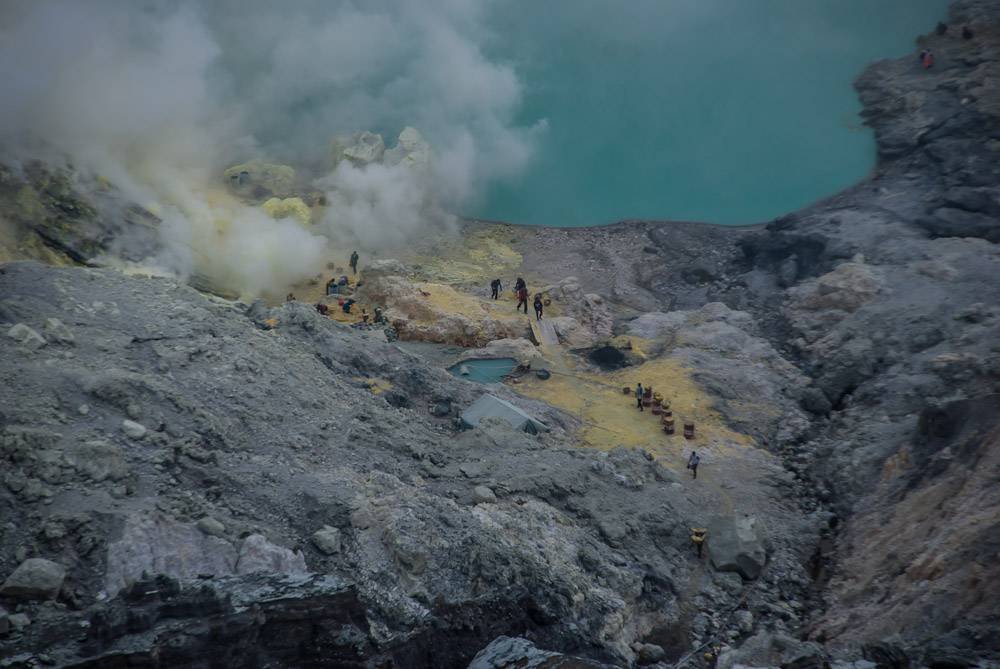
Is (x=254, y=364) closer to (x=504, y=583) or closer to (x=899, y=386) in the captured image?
(x=504, y=583)

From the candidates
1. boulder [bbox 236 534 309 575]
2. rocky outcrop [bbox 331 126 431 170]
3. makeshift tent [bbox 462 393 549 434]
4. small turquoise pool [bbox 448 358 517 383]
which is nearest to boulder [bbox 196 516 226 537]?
boulder [bbox 236 534 309 575]

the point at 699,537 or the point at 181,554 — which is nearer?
the point at 181,554

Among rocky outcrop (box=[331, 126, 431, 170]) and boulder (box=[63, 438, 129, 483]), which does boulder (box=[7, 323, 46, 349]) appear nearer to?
boulder (box=[63, 438, 129, 483])

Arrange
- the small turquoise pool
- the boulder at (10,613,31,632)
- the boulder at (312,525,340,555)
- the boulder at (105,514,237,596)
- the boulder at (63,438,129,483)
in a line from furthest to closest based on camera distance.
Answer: the small turquoise pool < the boulder at (312,525,340,555) < the boulder at (63,438,129,483) < the boulder at (105,514,237,596) < the boulder at (10,613,31,632)

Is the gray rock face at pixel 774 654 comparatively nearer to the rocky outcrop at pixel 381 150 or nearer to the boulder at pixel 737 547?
the boulder at pixel 737 547

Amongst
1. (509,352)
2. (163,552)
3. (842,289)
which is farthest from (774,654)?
(842,289)

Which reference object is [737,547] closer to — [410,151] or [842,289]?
[842,289]
